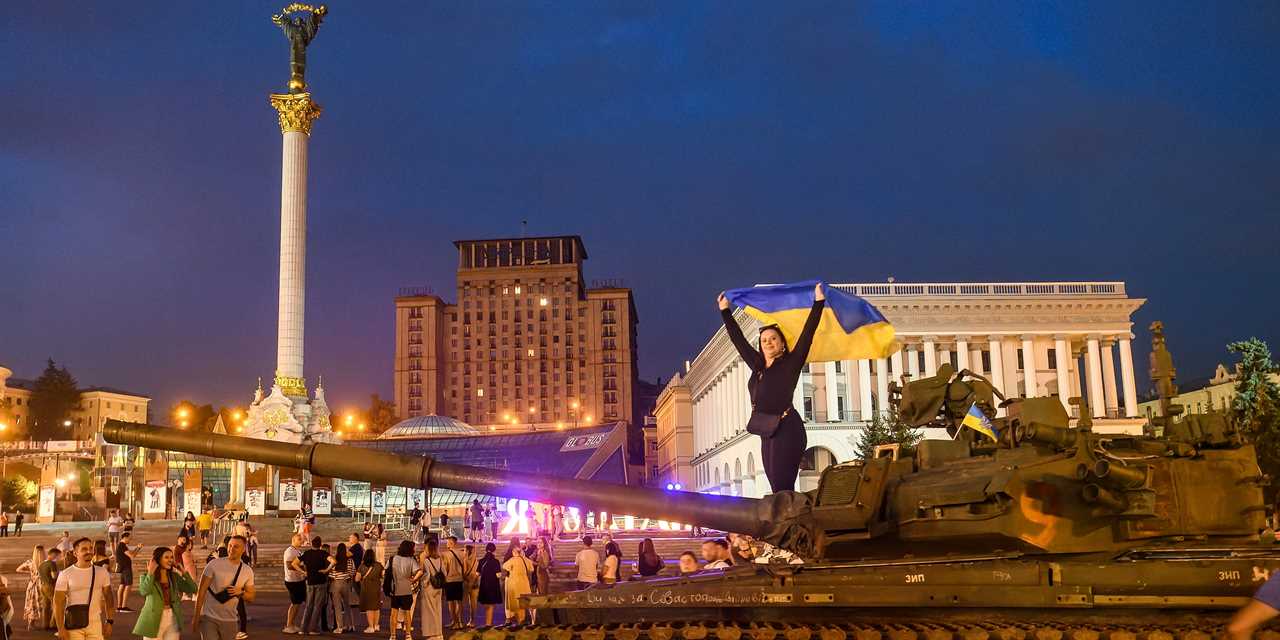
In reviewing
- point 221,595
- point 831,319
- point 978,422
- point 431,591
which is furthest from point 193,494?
point 978,422

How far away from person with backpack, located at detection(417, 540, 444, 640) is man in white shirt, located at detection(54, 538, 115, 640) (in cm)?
494

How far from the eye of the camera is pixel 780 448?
8.34 metres

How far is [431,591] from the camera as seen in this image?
16.3 metres

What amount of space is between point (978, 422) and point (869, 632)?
3543 millimetres

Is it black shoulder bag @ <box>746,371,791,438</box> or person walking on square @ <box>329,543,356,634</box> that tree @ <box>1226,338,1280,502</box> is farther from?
black shoulder bag @ <box>746,371,791,438</box>

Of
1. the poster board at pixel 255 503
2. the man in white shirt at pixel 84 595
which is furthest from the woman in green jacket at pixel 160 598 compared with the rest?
the poster board at pixel 255 503

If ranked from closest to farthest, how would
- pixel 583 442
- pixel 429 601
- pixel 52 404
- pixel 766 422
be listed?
pixel 766 422
pixel 429 601
pixel 583 442
pixel 52 404

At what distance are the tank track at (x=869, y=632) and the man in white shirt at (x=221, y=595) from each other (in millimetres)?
5950

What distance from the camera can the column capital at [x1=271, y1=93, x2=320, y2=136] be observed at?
5775cm

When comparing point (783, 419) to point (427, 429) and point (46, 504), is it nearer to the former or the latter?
point (46, 504)

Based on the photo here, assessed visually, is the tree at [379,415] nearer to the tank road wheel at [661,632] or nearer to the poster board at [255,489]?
the poster board at [255,489]

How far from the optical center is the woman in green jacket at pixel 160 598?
462 inches

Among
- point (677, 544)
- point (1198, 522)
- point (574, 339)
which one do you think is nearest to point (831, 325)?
point (1198, 522)

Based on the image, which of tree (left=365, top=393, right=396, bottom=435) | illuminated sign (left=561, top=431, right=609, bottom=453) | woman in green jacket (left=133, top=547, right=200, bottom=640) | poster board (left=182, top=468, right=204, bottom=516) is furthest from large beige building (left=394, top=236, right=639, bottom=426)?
woman in green jacket (left=133, top=547, right=200, bottom=640)
